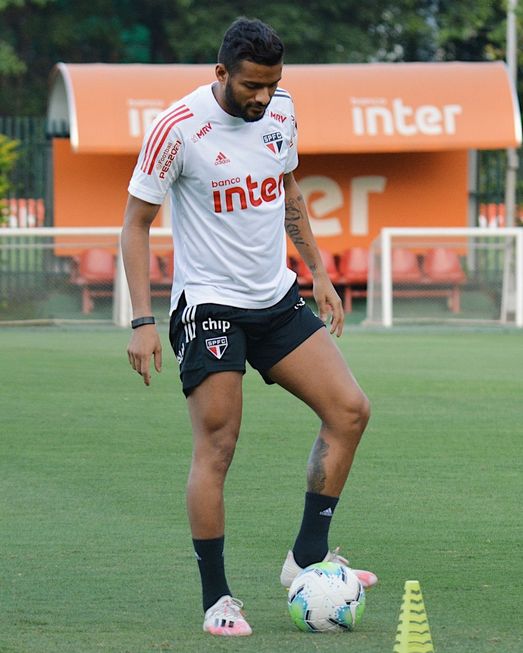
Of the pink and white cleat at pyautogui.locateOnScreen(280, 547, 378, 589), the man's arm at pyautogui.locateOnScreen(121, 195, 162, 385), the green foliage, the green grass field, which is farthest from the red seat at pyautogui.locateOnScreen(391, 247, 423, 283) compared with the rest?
the man's arm at pyautogui.locateOnScreen(121, 195, 162, 385)

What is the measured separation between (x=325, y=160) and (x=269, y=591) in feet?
63.7

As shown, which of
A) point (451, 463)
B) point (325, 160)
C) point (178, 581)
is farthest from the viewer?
point (325, 160)

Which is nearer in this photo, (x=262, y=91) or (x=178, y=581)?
(x=262, y=91)

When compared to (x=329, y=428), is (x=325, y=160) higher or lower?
higher

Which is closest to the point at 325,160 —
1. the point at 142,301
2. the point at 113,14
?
the point at 113,14

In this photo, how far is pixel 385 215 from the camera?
2506cm

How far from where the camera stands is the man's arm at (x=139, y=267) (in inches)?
210

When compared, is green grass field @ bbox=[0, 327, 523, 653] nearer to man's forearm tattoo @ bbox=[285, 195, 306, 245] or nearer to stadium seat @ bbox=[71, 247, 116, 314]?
man's forearm tattoo @ bbox=[285, 195, 306, 245]

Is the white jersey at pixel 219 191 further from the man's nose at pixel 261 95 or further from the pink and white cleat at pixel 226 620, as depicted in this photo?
the pink and white cleat at pixel 226 620

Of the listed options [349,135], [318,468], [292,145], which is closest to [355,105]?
[349,135]

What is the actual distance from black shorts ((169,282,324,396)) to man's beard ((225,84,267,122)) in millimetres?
672

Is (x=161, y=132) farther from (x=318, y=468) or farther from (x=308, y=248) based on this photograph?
(x=318, y=468)

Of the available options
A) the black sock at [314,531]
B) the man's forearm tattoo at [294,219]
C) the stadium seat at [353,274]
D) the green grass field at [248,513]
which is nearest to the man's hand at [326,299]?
the man's forearm tattoo at [294,219]

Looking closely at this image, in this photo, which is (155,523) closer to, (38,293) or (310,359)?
(310,359)
